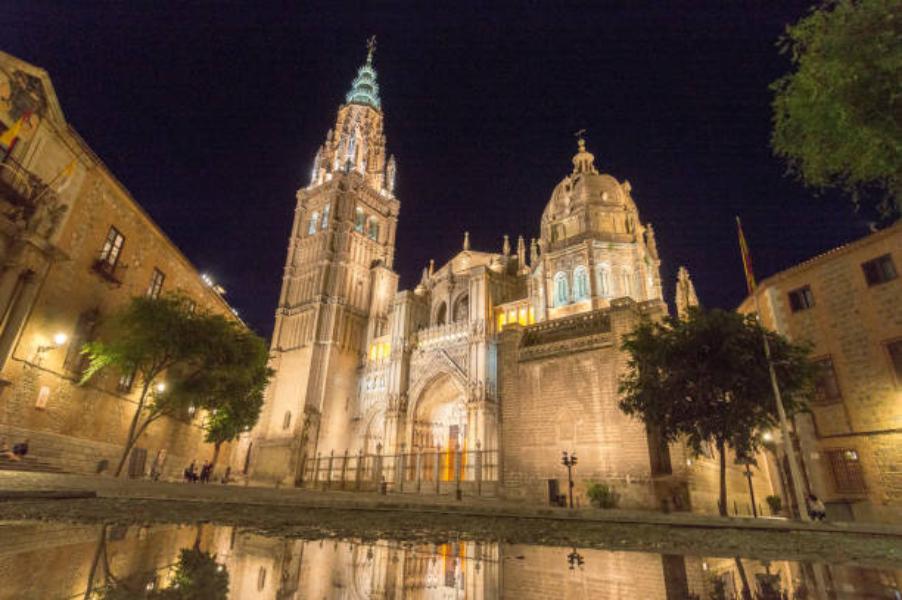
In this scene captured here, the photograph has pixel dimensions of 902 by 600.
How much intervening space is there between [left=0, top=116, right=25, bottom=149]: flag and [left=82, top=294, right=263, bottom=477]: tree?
634 cm

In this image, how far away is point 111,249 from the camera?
733 inches

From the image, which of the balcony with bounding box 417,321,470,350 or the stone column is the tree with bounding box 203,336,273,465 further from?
the balcony with bounding box 417,321,470,350

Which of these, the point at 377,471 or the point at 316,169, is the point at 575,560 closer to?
the point at 377,471

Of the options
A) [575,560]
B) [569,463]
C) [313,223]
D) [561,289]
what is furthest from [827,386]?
[313,223]

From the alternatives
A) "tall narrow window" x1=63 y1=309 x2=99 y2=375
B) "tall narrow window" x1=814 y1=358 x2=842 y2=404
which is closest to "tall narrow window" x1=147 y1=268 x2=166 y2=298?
"tall narrow window" x1=63 y1=309 x2=99 y2=375

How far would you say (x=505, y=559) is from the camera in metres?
3.85

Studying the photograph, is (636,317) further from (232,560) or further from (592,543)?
(232,560)

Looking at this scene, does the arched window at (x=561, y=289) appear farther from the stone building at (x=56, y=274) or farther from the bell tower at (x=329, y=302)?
the stone building at (x=56, y=274)

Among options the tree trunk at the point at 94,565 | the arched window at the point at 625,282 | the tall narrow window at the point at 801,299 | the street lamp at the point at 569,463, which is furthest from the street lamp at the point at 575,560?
the arched window at the point at 625,282

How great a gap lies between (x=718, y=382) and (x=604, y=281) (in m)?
15.9

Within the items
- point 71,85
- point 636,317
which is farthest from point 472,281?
point 71,85

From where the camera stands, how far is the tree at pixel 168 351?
1666 centimetres

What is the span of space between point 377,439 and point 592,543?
1201 inches

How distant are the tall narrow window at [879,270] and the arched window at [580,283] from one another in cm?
1338
